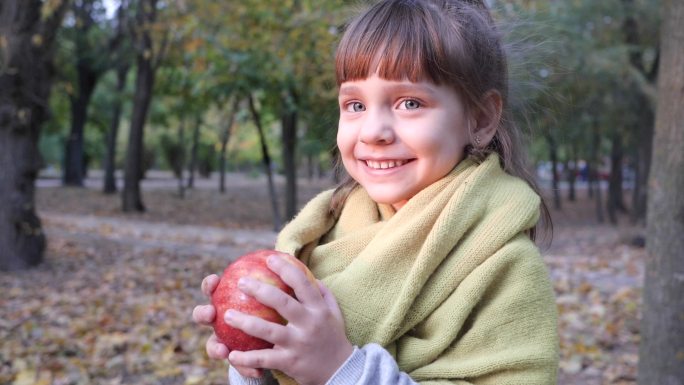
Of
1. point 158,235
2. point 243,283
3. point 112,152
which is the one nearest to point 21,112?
point 158,235

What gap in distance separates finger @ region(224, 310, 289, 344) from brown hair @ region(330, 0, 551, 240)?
2.05 feet

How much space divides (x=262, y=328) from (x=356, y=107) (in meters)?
0.62

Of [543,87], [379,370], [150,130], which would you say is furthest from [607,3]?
[150,130]

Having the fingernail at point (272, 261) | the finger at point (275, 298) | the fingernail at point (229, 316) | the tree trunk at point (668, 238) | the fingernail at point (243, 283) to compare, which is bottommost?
the tree trunk at point (668, 238)

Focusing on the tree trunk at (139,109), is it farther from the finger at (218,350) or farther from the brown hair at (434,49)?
the finger at (218,350)

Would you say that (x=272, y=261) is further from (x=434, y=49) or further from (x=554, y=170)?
(x=554, y=170)

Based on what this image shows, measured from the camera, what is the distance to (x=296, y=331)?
1.24 meters

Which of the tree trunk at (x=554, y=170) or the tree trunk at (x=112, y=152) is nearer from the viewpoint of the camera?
the tree trunk at (x=554, y=170)

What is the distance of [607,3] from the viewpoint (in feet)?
43.6

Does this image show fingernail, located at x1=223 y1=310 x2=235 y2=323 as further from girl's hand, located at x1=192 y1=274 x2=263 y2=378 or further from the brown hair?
the brown hair

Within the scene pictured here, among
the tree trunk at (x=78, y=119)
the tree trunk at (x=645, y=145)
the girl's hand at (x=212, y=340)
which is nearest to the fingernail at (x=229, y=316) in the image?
the girl's hand at (x=212, y=340)

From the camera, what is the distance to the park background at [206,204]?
14.3ft

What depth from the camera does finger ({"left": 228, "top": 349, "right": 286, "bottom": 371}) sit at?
4.09 feet

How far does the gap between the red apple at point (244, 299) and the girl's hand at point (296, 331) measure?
0.03 meters
